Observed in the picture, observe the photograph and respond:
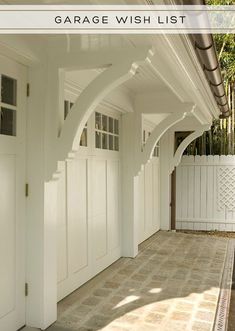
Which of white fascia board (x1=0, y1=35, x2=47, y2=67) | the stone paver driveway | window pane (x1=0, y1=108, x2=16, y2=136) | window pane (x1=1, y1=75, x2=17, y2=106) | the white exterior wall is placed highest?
white fascia board (x1=0, y1=35, x2=47, y2=67)

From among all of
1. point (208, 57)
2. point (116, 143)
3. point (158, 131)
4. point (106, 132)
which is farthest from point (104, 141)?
point (208, 57)

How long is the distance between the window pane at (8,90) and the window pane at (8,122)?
0.08m

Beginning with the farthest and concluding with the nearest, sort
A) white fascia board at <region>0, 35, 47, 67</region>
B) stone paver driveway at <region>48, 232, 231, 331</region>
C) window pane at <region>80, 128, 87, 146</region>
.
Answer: window pane at <region>80, 128, 87, 146</region>
stone paver driveway at <region>48, 232, 231, 331</region>
white fascia board at <region>0, 35, 47, 67</region>

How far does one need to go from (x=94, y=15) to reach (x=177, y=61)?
127 centimetres

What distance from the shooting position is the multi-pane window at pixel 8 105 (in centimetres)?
295

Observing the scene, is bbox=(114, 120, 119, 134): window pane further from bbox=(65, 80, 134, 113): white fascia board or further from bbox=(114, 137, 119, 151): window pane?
bbox=(65, 80, 134, 113): white fascia board

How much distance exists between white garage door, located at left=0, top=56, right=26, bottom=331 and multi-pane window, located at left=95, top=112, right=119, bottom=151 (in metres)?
1.96

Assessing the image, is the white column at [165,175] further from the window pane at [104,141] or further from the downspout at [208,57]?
the window pane at [104,141]

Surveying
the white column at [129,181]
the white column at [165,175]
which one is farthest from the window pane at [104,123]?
the white column at [165,175]

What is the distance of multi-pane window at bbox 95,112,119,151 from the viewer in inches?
200

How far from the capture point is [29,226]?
3.21m

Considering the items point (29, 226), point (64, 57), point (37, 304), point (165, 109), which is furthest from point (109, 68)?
point (165, 109)

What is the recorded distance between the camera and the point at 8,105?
300 cm

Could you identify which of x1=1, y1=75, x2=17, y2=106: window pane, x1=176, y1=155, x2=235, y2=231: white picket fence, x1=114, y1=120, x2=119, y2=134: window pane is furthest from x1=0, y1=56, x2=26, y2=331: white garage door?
x1=176, y1=155, x2=235, y2=231: white picket fence
